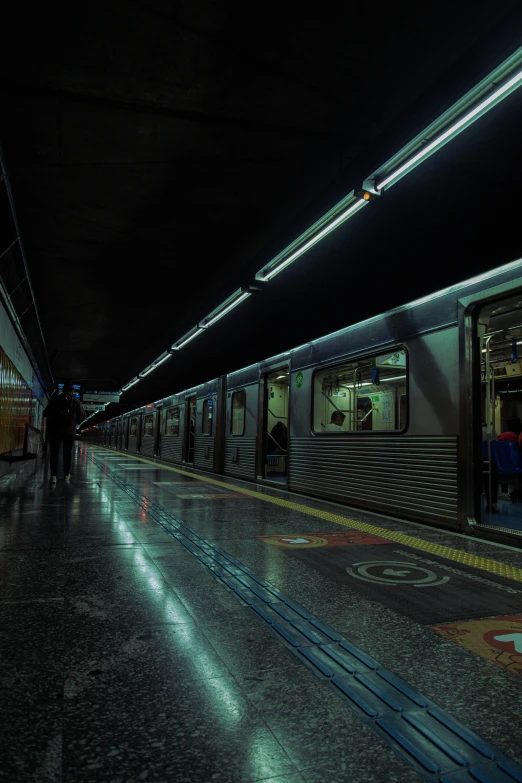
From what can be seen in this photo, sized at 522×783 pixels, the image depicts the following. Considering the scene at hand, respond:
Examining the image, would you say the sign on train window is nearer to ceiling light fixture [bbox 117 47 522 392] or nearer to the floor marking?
ceiling light fixture [bbox 117 47 522 392]

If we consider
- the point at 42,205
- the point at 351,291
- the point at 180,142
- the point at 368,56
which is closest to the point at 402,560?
the point at 368,56

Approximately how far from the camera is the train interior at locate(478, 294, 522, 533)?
5074 mm

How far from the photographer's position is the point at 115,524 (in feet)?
15.7

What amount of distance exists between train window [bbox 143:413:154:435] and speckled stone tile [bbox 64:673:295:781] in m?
19.3

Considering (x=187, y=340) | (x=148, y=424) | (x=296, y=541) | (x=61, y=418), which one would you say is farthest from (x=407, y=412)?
(x=148, y=424)

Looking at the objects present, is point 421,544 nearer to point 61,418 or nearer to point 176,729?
point 176,729

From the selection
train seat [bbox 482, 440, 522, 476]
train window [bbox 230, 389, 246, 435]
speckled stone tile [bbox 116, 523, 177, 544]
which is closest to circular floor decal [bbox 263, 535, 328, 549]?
speckled stone tile [bbox 116, 523, 177, 544]

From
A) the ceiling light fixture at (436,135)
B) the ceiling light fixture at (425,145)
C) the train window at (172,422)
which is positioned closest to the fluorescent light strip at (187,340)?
the train window at (172,422)

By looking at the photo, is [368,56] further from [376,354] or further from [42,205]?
[42,205]

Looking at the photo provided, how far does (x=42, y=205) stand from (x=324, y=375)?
4.58m

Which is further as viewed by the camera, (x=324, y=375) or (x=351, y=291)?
(x=351, y=291)

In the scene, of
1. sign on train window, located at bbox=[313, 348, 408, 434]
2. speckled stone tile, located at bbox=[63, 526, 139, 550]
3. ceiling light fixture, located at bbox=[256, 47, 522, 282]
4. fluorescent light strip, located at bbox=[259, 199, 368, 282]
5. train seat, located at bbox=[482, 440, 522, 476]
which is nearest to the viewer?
ceiling light fixture, located at bbox=[256, 47, 522, 282]

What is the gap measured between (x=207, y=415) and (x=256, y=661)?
11.5 metres

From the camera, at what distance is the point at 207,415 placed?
526 inches
